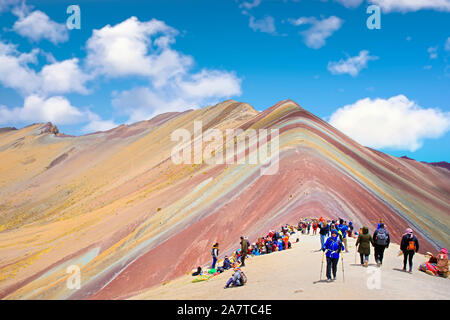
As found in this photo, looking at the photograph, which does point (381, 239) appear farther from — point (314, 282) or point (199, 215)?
point (199, 215)

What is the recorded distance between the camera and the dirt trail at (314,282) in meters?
10.4

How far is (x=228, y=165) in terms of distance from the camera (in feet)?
161

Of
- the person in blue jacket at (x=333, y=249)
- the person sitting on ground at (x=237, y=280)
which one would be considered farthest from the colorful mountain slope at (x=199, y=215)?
the person in blue jacket at (x=333, y=249)

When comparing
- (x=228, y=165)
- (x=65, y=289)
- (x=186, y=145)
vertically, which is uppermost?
(x=186, y=145)

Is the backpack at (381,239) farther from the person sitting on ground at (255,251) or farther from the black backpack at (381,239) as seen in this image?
the person sitting on ground at (255,251)

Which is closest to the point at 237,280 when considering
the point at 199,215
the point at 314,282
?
the point at 314,282

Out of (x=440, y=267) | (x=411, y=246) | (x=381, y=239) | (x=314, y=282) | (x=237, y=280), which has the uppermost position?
(x=381, y=239)

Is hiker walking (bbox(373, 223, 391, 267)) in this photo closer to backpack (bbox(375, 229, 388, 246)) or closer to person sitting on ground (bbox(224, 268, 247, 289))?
backpack (bbox(375, 229, 388, 246))

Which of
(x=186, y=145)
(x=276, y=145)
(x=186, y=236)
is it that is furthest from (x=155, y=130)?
(x=186, y=236)

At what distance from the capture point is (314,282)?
11.8 meters

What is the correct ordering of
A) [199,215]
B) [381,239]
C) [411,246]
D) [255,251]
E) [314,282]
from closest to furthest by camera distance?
[314,282] → [411,246] → [381,239] → [255,251] → [199,215]

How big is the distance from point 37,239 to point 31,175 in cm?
7030

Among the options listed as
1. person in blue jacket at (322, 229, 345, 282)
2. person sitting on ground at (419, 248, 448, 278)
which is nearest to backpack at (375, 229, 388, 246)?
person sitting on ground at (419, 248, 448, 278)
